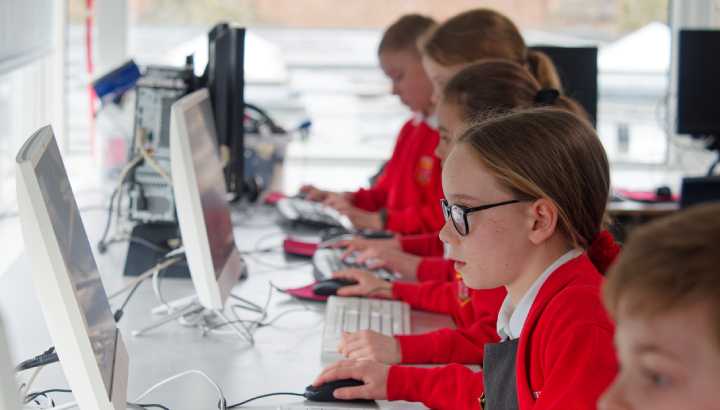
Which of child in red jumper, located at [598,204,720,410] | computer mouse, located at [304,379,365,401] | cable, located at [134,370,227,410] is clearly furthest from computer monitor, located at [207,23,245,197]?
child in red jumper, located at [598,204,720,410]

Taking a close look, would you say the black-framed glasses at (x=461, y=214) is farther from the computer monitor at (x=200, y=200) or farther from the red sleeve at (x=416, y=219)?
the red sleeve at (x=416, y=219)

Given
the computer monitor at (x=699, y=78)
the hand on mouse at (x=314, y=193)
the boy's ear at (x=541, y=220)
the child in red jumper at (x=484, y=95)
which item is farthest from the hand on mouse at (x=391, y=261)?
the computer monitor at (x=699, y=78)

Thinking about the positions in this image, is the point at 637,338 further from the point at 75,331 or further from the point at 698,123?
the point at 698,123

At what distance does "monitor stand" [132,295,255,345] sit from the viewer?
7.12 ft

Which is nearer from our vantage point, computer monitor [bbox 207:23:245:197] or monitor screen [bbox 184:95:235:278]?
monitor screen [bbox 184:95:235:278]

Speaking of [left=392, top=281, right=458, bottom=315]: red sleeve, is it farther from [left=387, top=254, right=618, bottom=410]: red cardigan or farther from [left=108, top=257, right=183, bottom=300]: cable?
[left=387, top=254, right=618, bottom=410]: red cardigan

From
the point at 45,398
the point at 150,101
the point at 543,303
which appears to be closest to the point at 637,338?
the point at 543,303

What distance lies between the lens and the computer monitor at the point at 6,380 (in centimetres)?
103

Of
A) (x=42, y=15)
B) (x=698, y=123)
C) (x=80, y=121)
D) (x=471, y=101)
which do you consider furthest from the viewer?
(x=80, y=121)

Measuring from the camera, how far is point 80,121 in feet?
14.5

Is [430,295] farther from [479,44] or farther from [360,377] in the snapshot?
[479,44]

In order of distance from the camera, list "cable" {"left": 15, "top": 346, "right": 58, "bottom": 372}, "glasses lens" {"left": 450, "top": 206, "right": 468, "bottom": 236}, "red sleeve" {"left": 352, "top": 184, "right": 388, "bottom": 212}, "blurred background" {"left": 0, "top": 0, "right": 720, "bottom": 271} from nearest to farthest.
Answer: "cable" {"left": 15, "top": 346, "right": 58, "bottom": 372}
"glasses lens" {"left": 450, "top": 206, "right": 468, "bottom": 236}
"red sleeve" {"left": 352, "top": 184, "right": 388, "bottom": 212}
"blurred background" {"left": 0, "top": 0, "right": 720, "bottom": 271}

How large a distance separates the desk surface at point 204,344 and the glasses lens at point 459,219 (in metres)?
0.34

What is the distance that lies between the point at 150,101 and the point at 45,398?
1181mm
